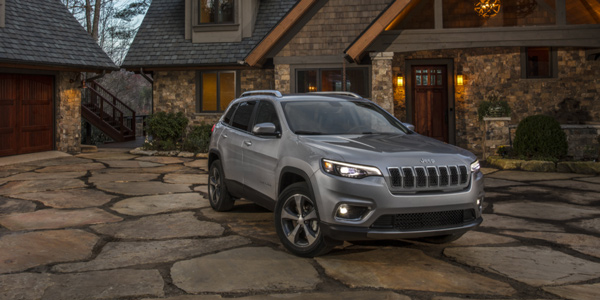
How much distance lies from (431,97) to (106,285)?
47.0ft

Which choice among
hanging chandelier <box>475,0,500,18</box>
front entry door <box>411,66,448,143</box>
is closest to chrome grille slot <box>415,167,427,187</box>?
front entry door <box>411,66,448,143</box>

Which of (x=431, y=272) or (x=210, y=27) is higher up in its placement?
(x=210, y=27)

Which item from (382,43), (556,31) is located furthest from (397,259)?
(556,31)

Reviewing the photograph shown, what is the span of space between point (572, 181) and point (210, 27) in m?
13.3

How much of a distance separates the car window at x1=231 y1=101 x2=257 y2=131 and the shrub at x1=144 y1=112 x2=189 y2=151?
1099cm

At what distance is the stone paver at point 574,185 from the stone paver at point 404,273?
5.99 m

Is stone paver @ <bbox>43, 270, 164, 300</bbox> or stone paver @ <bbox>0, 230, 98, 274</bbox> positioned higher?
stone paver @ <bbox>0, 230, 98, 274</bbox>

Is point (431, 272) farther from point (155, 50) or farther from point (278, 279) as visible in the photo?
point (155, 50)

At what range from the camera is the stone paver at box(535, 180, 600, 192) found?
1041 cm

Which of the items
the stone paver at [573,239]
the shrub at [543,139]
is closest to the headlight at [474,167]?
the stone paver at [573,239]

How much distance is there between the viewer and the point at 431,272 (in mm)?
5176

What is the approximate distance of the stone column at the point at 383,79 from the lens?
15.8 meters

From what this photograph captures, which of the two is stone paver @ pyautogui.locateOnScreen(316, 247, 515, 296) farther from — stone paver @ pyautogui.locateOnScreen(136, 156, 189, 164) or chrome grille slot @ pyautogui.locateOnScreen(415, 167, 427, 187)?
stone paver @ pyautogui.locateOnScreen(136, 156, 189, 164)

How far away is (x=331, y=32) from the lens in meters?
17.7
